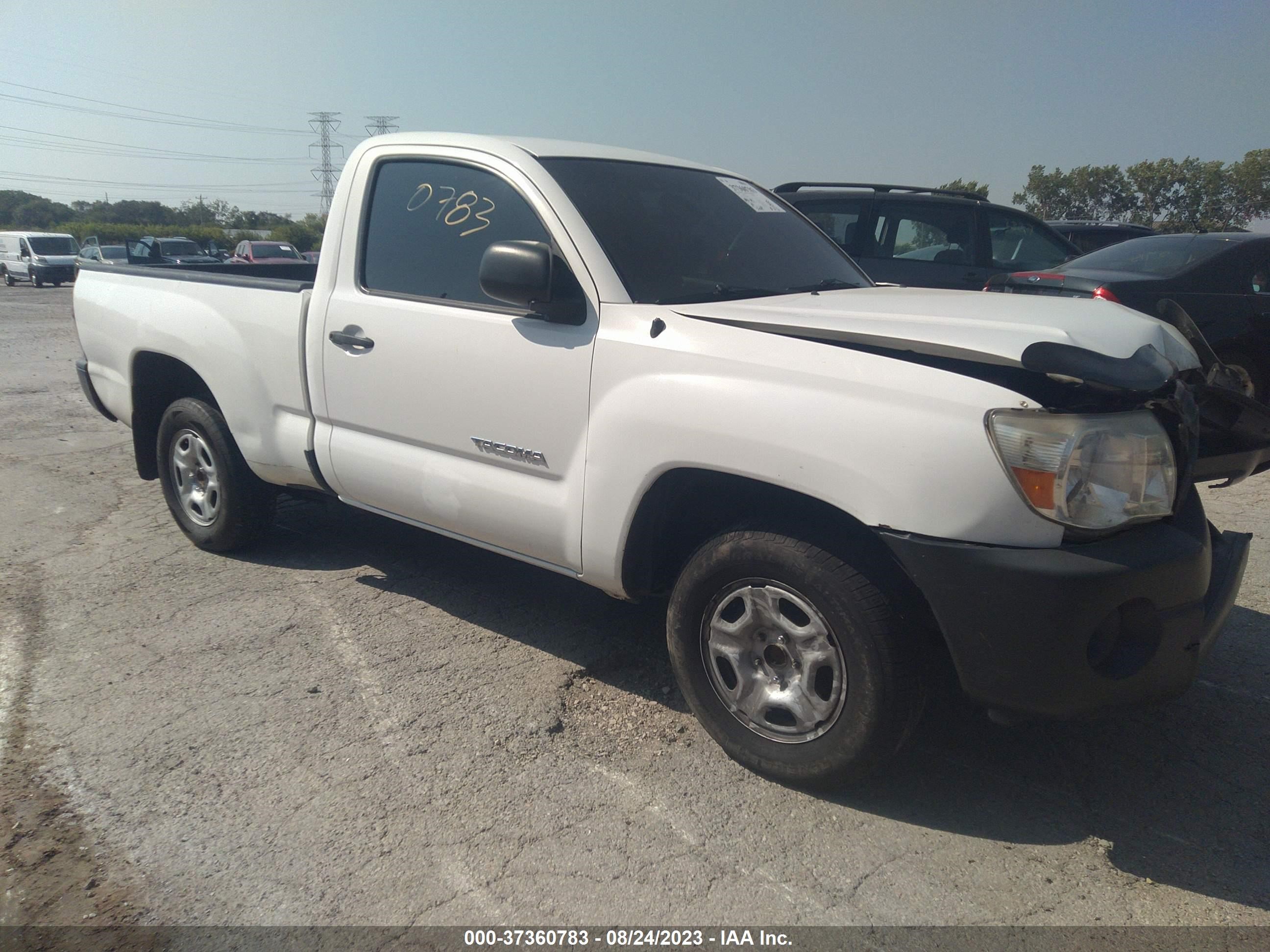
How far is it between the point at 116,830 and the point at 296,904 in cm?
66

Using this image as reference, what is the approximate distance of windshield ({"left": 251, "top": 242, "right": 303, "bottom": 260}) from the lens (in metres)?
26.9

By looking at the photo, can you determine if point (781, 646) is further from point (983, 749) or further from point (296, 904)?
point (296, 904)

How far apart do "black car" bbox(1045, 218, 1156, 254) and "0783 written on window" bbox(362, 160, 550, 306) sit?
11107 mm

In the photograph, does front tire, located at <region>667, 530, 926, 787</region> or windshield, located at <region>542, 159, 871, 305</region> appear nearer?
front tire, located at <region>667, 530, 926, 787</region>

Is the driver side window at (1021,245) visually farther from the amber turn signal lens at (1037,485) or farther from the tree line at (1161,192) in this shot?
the tree line at (1161,192)

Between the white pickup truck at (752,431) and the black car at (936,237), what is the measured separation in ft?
16.6

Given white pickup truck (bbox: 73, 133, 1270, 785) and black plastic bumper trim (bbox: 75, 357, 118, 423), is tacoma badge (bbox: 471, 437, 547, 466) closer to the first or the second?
white pickup truck (bbox: 73, 133, 1270, 785)

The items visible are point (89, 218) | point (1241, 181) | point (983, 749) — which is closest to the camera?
point (983, 749)

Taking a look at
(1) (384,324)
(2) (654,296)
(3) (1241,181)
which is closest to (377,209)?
(1) (384,324)

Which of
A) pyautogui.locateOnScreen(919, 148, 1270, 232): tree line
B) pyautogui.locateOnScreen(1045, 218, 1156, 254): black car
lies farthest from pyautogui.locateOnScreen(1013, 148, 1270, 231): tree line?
pyautogui.locateOnScreen(1045, 218, 1156, 254): black car

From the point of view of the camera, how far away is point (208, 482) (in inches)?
182

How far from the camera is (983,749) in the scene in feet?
9.84

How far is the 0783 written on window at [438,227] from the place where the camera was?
3373 millimetres

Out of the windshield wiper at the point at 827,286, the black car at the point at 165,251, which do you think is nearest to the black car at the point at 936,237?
Result: the windshield wiper at the point at 827,286
